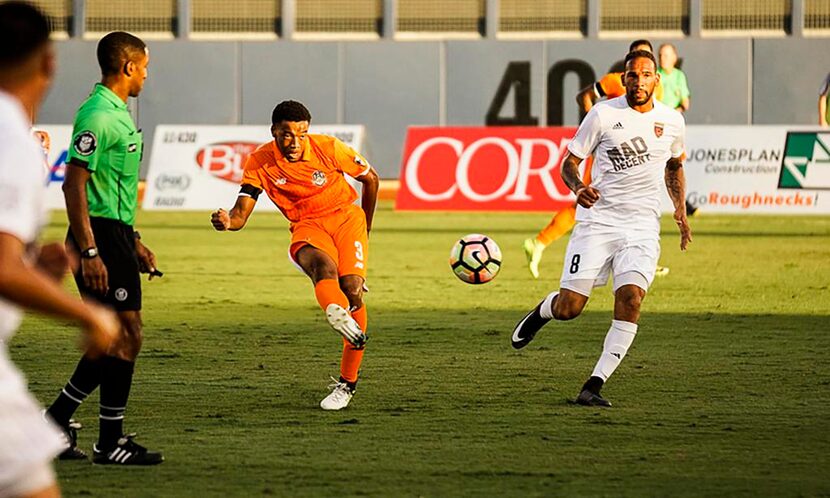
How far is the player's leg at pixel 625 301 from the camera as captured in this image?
9.16 metres

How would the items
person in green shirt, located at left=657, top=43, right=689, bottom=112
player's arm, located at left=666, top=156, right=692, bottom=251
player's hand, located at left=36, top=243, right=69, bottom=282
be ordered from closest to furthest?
player's hand, located at left=36, top=243, right=69, bottom=282 → player's arm, located at left=666, top=156, right=692, bottom=251 → person in green shirt, located at left=657, top=43, right=689, bottom=112

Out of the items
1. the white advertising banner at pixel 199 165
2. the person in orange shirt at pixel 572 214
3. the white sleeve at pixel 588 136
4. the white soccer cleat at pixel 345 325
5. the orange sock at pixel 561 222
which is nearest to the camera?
the white soccer cleat at pixel 345 325

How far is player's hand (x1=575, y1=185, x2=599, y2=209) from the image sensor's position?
9.09 metres

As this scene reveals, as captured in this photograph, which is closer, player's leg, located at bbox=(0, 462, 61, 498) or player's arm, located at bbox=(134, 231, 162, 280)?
player's leg, located at bbox=(0, 462, 61, 498)


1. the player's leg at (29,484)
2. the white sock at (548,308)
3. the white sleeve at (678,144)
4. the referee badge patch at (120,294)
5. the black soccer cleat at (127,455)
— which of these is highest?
the white sleeve at (678,144)

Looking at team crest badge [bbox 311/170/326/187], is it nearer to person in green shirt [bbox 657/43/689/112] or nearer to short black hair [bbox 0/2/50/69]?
short black hair [bbox 0/2/50/69]

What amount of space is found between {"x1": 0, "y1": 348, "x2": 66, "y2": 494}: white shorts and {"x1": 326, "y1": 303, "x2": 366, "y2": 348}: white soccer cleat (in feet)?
14.9

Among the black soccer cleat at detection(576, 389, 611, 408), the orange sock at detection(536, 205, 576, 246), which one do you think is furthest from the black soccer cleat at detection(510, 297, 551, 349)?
the orange sock at detection(536, 205, 576, 246)

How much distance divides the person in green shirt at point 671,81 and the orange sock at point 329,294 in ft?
35.8

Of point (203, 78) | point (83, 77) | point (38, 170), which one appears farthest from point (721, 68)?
point (38, 170)

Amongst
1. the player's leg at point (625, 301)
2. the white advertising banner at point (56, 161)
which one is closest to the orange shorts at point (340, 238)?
the player's leg at point (625, 301)

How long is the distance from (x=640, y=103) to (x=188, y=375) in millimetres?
3373

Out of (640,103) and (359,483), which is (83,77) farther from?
(359,483)

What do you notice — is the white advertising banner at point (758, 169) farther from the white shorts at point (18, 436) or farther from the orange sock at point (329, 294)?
the white shorts at point (18, 436)
